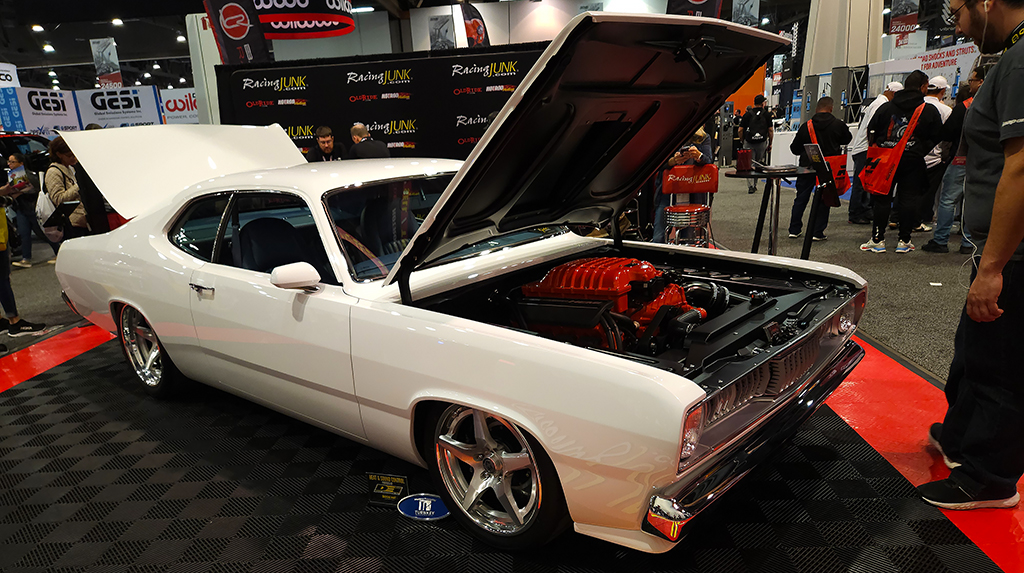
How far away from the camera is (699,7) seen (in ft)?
29.8

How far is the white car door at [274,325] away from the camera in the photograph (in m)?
2.26

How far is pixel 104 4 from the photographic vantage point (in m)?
12.3

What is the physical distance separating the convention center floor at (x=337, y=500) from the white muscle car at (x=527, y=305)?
0.95 ft

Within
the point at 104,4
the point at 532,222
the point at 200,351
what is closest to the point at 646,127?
the point at 532,222

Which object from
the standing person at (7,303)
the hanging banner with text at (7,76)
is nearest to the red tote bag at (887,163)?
the standing person at (7,303)

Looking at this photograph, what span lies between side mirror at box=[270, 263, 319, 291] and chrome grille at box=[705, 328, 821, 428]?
4.87ft

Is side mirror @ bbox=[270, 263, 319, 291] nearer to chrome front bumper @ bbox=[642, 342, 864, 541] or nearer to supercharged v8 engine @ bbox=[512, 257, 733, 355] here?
supercharged v8 engine @ bbox=[512, 257, 733, 355]

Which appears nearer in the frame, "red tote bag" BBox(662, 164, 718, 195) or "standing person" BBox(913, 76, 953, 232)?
"red tote bag" BBox(662, 164, 718, 195)

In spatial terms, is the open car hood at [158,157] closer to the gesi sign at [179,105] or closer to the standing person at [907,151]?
the standing person at [907,151]

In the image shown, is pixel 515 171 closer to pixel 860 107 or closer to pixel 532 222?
pixel 532 222

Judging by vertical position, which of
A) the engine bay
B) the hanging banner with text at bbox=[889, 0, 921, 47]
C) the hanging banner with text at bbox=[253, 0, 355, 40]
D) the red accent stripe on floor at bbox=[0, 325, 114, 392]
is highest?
the hanging banner with text at bbox=[889, 0, 921, 47]

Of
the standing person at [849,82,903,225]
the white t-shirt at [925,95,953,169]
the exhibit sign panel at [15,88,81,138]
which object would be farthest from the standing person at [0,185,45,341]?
the exhibit sign panel at [15,88,81,138]

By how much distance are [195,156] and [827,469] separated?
393 centimetres

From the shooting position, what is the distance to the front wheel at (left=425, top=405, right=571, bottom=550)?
6.19ft
